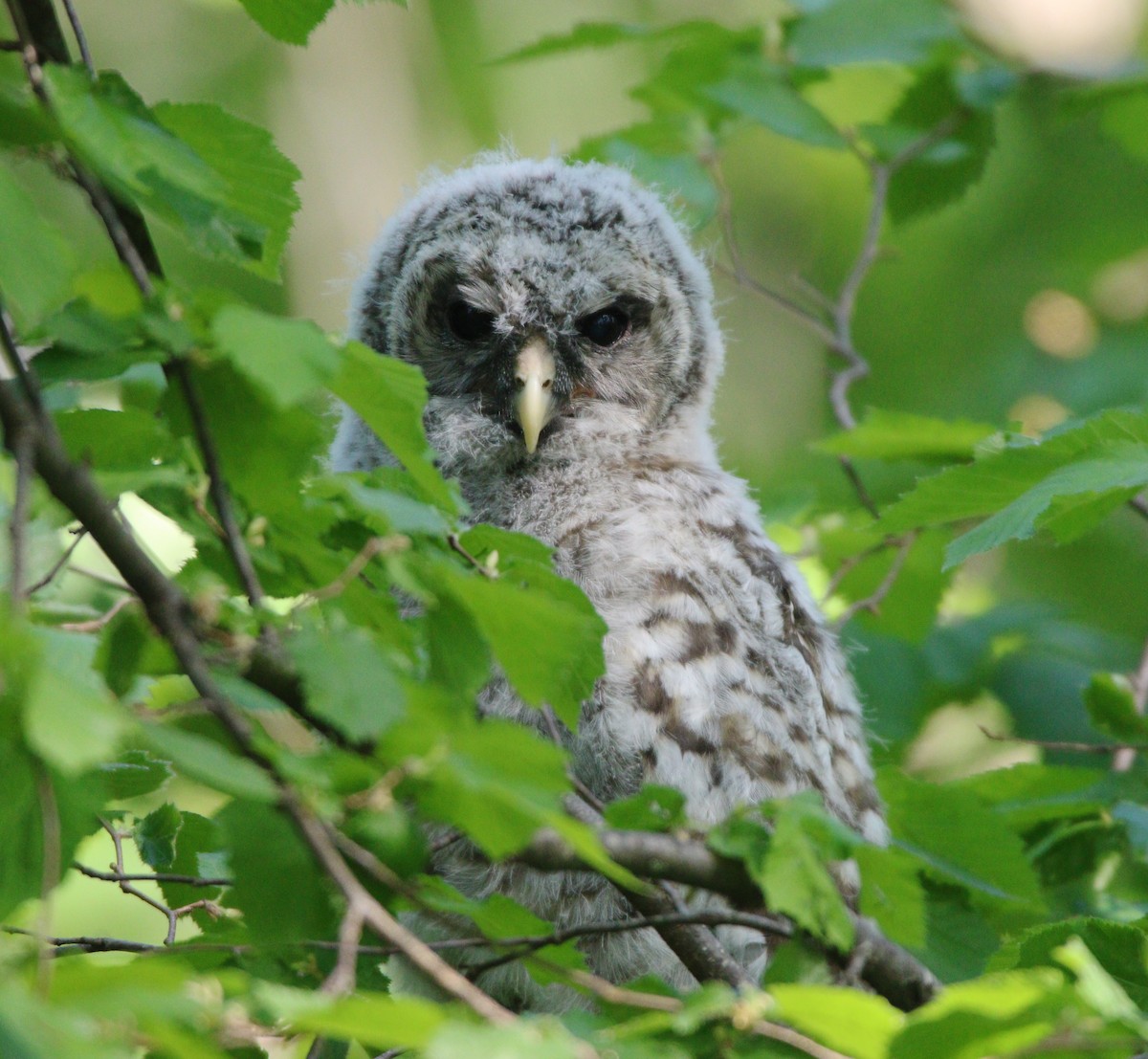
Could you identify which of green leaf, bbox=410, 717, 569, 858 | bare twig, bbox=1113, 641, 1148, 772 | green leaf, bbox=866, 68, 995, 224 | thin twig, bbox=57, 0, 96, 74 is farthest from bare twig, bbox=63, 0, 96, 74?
green leaf, bbox=866, 68, 995, 224

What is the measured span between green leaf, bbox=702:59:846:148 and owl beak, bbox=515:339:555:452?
752 millimetres

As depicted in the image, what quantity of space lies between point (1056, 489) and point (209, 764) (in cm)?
109

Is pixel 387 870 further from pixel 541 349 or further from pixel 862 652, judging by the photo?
pixel 862 652

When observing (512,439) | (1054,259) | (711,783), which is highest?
(512,439)

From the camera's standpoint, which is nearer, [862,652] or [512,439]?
[512,439]

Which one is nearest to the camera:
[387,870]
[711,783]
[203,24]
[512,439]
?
[387,870]

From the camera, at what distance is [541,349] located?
8.66ft

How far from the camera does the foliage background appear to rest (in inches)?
121

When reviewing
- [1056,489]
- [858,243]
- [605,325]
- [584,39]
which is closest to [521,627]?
[1056,489]

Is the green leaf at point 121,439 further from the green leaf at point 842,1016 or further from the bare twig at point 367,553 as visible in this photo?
the green leaf at point 842,1016

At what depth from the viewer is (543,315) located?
8.75 feet

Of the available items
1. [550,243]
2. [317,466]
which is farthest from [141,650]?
[550,243]

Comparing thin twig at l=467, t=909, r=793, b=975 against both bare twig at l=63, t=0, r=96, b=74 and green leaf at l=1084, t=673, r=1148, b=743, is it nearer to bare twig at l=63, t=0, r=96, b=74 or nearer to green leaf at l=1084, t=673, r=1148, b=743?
bare twig at l=63, t=0, r=96, b=74

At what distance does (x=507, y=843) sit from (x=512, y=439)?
162cm
